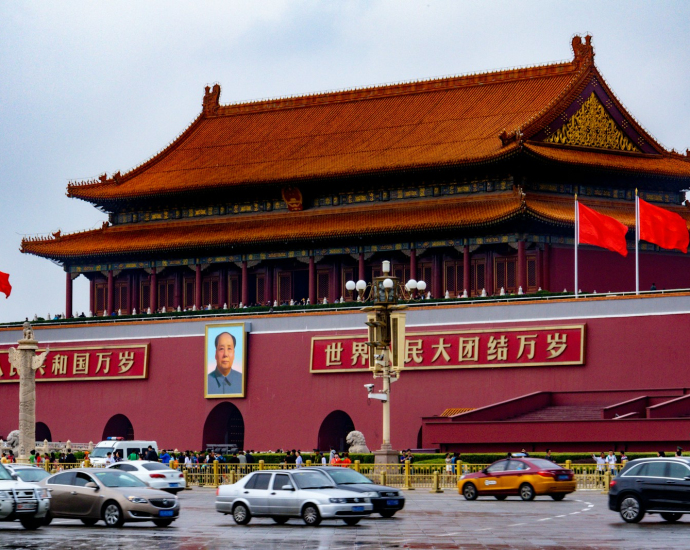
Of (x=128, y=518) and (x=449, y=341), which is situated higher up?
(x=449, y=341)

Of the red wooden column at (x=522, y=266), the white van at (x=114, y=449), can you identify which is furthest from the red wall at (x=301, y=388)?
the white van at (x=114, y=449)

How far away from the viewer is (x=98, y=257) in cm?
6450

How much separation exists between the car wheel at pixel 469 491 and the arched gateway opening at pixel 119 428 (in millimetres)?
26443

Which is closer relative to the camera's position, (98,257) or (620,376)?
(620,376)

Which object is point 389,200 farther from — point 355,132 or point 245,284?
point 245,284

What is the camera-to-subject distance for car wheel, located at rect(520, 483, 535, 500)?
34094mm

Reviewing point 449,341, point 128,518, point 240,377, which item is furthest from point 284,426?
point 128,518

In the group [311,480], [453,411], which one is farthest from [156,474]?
[453,411]

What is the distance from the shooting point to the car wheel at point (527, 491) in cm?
3409

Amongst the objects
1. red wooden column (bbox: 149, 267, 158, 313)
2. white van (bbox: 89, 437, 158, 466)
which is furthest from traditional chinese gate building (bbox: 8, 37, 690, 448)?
white van (bbox: 89, 437, 158, 466)

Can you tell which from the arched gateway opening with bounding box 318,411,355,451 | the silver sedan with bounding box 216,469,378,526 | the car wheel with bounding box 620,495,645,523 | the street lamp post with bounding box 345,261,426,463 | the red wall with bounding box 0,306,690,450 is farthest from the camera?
the arched gateway opening with bounding box 318,411,355,451

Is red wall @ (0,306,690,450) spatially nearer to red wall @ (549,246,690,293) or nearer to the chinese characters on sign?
the chinese characters on sign

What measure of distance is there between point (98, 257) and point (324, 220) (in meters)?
11.7

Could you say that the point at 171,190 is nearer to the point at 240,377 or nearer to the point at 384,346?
the point at 240,377
